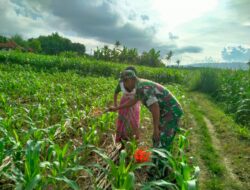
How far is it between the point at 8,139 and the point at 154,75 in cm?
1833

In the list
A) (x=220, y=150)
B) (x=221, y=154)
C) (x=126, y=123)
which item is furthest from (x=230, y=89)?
(x=126, y=123)

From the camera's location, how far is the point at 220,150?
5746 mm

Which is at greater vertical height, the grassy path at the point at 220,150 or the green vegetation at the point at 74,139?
the green vegetation at the point at 74,139

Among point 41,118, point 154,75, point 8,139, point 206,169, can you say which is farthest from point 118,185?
point 154,75

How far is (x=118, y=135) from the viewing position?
4664mm

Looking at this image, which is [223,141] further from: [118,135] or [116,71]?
[116,71]

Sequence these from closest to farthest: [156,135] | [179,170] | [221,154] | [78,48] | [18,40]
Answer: [179,170], [156,135], [221,154], [18,40], [78,48]

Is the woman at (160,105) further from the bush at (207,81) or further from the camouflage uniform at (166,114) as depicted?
the bush at (207,81)

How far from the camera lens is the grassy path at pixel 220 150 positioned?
435cm

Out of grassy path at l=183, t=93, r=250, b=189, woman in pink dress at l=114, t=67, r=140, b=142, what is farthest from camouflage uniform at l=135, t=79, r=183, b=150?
grassy path at l=183, t=93, r=250, b=189

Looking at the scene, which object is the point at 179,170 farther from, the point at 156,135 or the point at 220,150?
the point at 220,150

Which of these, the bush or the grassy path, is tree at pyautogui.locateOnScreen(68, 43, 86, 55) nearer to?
the bush

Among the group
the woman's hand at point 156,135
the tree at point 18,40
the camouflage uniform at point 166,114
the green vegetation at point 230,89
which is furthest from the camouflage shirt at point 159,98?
the tree at point 18,40

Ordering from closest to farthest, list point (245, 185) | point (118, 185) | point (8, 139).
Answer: point (118, 185), point (8, 139), point (245, 185)
